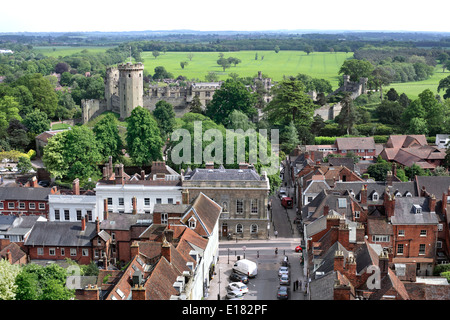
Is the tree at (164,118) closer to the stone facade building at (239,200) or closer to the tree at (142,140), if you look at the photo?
the tree at (142,140)

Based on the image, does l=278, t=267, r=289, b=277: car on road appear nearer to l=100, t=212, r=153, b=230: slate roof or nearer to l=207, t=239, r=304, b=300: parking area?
l=207, t=239, r=304, b=300: parking area

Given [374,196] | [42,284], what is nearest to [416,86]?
[374,196]

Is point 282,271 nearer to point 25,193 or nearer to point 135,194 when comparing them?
point 135,194

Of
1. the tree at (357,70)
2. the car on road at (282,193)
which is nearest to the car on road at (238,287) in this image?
the car on road at (282,193)

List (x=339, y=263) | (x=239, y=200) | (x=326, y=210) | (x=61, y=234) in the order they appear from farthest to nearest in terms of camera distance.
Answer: (x=239, y=200) → (x=61, y=234) → (x=326, y=210) → (x=339, y=263)

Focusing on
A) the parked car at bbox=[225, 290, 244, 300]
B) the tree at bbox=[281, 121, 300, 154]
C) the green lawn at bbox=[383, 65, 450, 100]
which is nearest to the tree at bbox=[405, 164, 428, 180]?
the tree at bbox=[281, 121, 300, 154]

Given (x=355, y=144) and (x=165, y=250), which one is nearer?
(x=165, y=250)
